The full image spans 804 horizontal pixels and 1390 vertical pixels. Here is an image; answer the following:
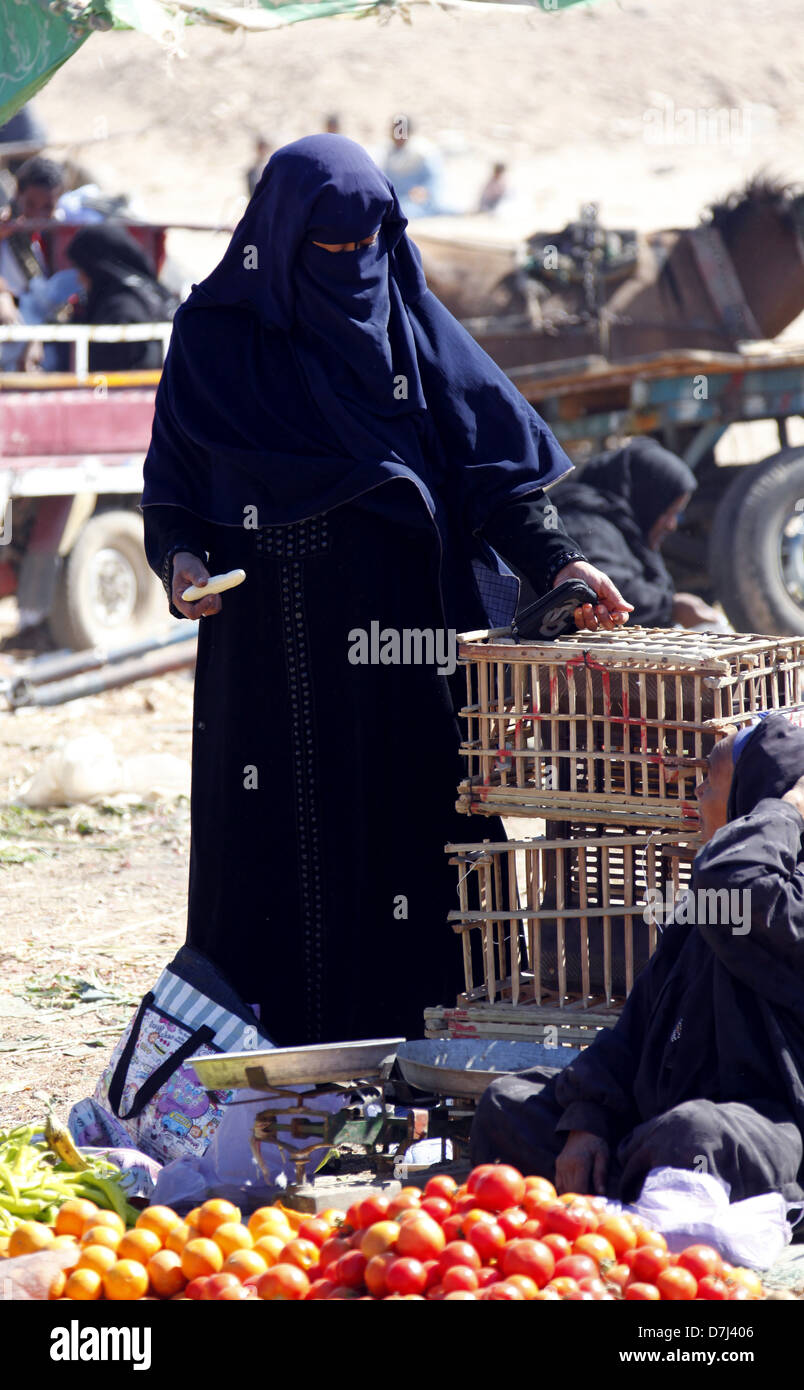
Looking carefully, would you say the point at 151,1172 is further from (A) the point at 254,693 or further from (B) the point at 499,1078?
(A) the point at 254,693

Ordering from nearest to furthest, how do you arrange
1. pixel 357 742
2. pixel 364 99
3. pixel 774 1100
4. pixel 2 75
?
pixel 774 1100 < pixel 357 742 < pixel 2 75 < pixel 364 99

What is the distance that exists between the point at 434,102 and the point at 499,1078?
1492 inches

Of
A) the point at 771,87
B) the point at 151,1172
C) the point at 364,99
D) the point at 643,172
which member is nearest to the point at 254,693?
the point at 151,1172

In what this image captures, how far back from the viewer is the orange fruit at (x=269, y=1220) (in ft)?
8.36

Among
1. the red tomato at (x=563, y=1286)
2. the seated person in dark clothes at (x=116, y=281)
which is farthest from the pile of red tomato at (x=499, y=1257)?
the seated person in dark clothes at (x=116, y=281)

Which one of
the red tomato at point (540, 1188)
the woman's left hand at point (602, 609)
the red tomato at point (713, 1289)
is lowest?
the red tomato at point (713, 1289)

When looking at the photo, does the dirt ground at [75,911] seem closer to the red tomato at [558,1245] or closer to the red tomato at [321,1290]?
the red tomato at [321,1290]

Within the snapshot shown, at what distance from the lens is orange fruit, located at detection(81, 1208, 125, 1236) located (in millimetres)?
2592

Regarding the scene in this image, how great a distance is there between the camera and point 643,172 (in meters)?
31.0

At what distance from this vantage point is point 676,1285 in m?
2.24

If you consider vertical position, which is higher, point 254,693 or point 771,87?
point 771,87

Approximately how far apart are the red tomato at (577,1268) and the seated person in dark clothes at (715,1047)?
30 cm

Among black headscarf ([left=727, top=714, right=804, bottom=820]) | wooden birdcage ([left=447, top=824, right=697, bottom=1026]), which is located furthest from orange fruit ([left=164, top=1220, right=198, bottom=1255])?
black headscarf ([left=727, top=714, right=804, bottom=820])

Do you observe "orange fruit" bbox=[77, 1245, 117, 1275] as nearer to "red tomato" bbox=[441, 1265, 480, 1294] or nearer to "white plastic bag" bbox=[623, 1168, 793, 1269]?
Result: "red tomato" bbox=[441, 1265, 480, 1294]
